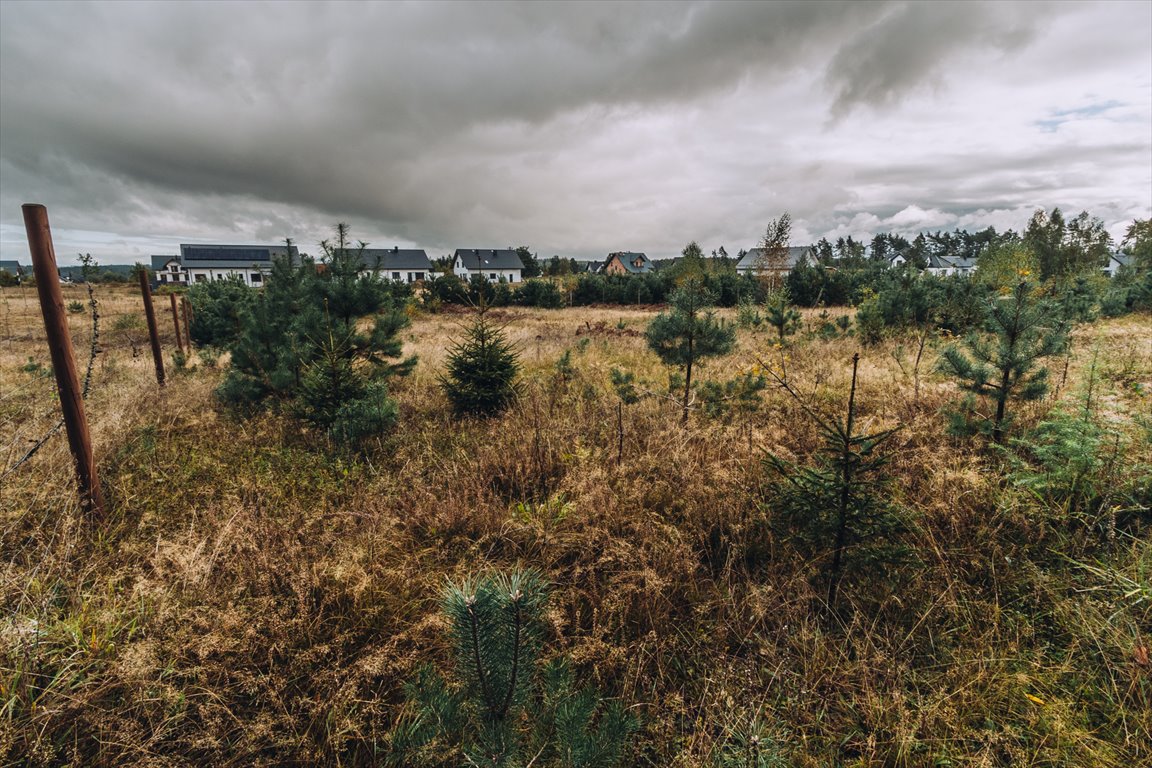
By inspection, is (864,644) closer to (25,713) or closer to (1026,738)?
(1026,738)

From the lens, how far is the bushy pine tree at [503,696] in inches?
47.8

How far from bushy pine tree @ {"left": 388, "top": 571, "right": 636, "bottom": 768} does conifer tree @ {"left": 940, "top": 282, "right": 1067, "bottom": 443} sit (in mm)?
4632

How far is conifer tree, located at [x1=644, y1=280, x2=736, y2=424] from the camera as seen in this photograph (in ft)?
19.2

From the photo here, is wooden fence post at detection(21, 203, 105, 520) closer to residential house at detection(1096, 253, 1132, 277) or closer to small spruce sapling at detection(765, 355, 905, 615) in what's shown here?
small spruce sapling at detection(765, 355, 905, 615)

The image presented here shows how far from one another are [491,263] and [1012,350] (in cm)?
7012

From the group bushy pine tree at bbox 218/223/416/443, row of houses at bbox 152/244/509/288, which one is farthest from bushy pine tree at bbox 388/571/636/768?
row of houses at bbox 152/244/509/288

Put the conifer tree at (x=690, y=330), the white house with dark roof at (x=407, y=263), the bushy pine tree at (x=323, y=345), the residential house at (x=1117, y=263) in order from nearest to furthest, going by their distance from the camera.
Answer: the bushy pine tree at (x=323, y=345) < the conifer tree at (x=690, y=330) < the residential house at (x=1117, y=263) < the white house with dark roof at (x=407, y=263)

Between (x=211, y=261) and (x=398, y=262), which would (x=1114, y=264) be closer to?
(x=398, y=262)

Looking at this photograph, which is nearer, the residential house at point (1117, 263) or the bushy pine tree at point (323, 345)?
the bushy pine tree at point (323, 345)

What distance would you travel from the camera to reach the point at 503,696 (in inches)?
53.1

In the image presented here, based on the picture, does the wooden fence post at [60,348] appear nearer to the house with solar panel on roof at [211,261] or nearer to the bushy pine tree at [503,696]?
the bushy pine tree at [503,696]

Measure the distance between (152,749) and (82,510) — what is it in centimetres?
241

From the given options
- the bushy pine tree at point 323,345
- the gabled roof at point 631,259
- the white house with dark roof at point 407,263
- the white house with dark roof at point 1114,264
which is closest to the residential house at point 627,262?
the gabled roof at point 631,259

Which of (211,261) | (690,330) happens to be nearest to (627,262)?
(211,261)
